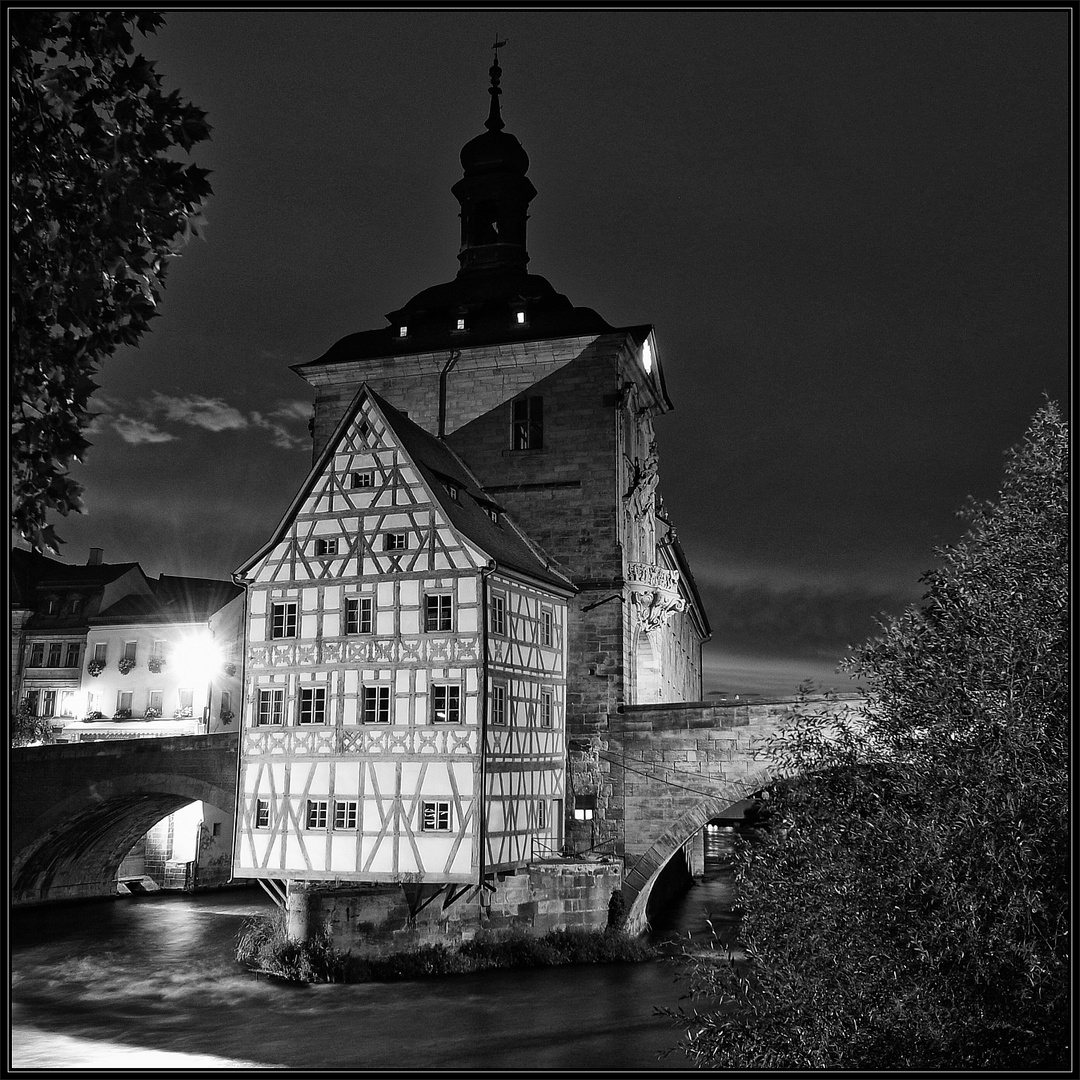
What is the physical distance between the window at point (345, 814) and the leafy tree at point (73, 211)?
1655 centimetres

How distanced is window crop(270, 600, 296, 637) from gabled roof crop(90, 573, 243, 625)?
2309 cm

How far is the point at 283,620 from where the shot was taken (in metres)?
23.9

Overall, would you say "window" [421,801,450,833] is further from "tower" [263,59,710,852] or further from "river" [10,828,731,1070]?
"tower" [263,59,710,852]

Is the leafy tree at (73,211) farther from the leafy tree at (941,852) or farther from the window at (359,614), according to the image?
the window at (359,614)

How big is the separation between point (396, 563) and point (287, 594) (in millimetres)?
2779

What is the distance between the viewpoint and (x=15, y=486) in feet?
21.4

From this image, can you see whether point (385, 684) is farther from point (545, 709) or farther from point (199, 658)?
point (199, 658)

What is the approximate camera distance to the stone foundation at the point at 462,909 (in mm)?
21984

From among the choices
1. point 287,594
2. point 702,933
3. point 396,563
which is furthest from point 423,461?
point 702,933

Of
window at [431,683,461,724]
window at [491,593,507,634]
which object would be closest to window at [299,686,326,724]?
window at [431,683,461,724]

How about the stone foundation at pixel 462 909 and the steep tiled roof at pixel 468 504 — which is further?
the steep tiled roof at pixel 468 504

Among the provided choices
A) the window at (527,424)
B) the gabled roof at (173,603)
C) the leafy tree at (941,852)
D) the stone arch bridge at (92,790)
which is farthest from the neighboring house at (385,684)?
the gabled roof at (173,603)

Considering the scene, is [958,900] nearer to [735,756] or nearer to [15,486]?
[15,486]

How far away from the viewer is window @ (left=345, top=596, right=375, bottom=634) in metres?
23.1
